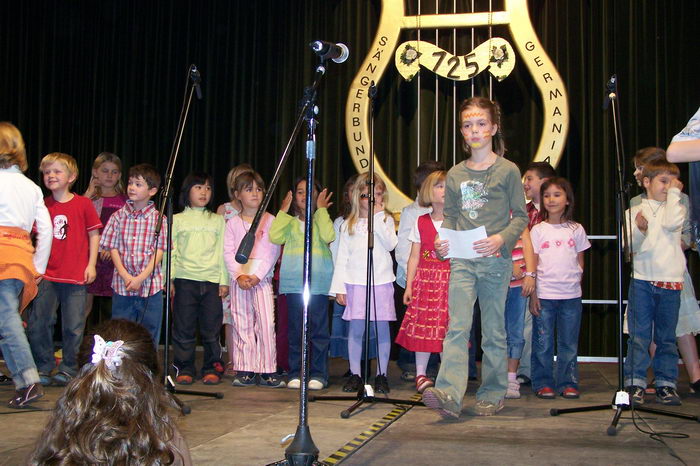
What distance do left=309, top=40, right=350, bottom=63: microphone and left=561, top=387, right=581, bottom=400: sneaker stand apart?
2.28 metres

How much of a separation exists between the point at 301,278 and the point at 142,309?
0.97 metres

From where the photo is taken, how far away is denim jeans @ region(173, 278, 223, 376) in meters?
4.56

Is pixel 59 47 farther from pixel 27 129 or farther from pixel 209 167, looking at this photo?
pixel 209 167

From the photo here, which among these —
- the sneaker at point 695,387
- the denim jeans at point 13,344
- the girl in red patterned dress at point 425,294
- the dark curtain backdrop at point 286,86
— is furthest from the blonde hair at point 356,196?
the sneaker at point 695,387

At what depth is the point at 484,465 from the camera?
2.45 metres

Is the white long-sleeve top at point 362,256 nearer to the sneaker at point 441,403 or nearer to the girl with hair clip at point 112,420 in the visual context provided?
the sneaker at point 441,403

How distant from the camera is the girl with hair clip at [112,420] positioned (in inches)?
52.7

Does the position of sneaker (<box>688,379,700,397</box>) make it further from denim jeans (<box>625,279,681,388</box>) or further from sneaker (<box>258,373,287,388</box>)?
sneaker (<box>258,373,287,388</box>)

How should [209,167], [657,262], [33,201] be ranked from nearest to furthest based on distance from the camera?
[33,201] < [657,262] < [209,167]

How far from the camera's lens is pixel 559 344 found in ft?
13.5

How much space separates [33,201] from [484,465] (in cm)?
253

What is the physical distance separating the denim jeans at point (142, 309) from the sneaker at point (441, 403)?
6.35ft

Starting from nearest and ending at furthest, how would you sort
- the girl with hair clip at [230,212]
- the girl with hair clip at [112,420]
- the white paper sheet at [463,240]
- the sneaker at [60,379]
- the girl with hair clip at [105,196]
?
the girl with hair clip at [112,420] → the white paper sheet at [463,240] → the sneaker at [60,379] → the girl with hair clip at [230,212] → the girl with hair clip at [105,196]

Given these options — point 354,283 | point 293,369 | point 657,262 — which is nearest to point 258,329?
point 293,369
